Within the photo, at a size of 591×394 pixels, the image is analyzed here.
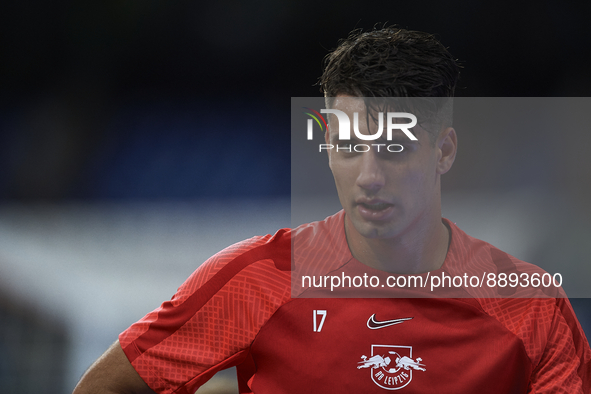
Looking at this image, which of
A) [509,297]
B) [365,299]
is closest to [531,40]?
[509,297]

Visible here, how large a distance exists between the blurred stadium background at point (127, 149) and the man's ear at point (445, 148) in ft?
2.88

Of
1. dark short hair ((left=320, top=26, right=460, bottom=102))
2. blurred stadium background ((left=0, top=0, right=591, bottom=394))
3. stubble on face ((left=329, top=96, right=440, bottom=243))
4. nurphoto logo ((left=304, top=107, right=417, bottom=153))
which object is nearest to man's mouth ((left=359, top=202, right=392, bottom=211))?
stubble on face ((left=329, top=96, right=440, bottom=243))

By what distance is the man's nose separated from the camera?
87cm

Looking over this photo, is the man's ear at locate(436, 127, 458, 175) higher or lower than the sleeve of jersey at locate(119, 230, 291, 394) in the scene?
higher

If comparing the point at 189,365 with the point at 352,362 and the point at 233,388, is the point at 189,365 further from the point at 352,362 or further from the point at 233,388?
the point at 233,388

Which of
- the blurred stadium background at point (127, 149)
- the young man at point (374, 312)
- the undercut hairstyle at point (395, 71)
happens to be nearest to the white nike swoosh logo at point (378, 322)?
the young man at point (374, 312)

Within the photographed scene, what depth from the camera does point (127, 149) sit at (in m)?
1.88

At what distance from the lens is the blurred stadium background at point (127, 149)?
178 cm

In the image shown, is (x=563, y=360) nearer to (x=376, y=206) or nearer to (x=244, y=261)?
(x=376, y=206)

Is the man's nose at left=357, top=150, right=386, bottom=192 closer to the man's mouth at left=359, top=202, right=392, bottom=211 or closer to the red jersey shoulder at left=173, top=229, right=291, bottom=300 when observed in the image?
the man's mouth at left=359, top=202, right=392, bottom=211

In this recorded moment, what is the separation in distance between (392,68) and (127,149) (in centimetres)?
133

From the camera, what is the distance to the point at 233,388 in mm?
1630

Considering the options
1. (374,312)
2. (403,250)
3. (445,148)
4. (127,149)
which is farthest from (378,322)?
(127,149)

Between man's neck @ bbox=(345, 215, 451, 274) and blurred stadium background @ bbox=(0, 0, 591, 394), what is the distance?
2.94ft
